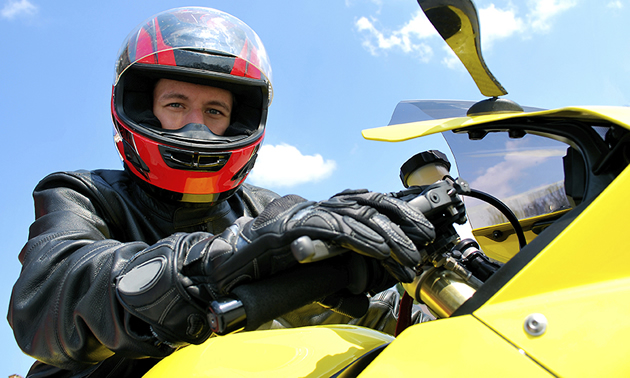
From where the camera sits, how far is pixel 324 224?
25.8 inches

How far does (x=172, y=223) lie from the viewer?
5.40ft

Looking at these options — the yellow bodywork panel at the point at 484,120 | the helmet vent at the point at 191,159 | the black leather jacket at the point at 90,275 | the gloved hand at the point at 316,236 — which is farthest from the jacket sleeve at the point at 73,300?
the yellow bodywork panel at the point at 484,120

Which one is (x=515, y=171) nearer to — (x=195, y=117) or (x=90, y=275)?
(x=90, y=275)

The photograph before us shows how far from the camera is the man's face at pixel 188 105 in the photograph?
1.69m

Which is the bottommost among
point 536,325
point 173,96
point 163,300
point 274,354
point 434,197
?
point 274,354

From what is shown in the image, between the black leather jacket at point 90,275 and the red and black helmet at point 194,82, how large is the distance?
0.40ft

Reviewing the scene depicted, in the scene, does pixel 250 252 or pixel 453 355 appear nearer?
pixel 453 355

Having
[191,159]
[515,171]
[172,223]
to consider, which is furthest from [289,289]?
[172,223]

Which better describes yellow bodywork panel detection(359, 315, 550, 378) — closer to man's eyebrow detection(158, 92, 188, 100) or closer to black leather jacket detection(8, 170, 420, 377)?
black leather jacket detection(8, 170, 420, 377)

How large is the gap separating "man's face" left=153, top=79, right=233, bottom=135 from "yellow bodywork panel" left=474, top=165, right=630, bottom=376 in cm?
137

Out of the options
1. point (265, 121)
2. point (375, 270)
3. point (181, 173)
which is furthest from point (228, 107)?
point (375, 270)

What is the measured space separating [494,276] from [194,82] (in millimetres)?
1468

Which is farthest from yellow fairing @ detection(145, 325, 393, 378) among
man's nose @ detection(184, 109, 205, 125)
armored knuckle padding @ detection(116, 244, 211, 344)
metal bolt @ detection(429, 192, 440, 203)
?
man's nose @ detection(184, 109, 205, 125)

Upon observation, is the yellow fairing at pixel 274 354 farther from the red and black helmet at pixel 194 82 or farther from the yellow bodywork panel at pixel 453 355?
the red and black helmet at pixel 194 82
